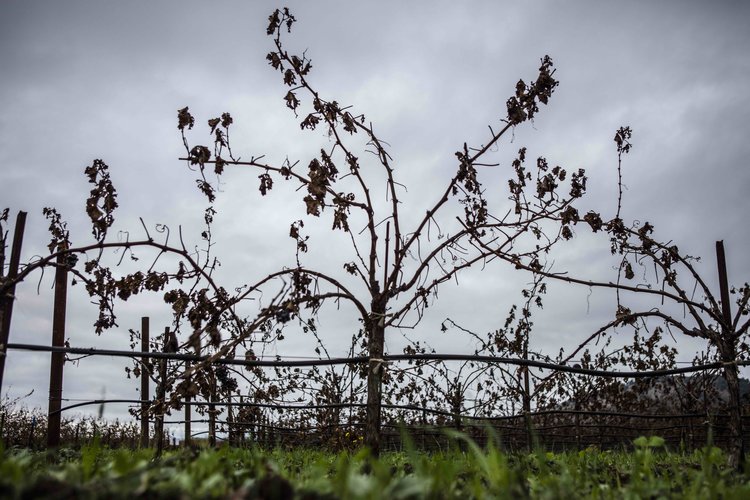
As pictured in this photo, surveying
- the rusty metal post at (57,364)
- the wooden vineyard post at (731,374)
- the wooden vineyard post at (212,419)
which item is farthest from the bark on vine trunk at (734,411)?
the rusty metal post at (57,364)

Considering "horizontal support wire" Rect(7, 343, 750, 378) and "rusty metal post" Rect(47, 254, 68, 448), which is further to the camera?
"rusty metal post" Rect(47, 254, 68, 448)

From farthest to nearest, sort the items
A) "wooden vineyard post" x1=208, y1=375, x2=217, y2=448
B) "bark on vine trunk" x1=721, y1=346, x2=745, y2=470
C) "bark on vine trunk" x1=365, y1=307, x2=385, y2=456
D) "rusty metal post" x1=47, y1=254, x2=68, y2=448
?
"rusty metal post" x1=47, y1=254, x2=68, y2=448 < "bark on vine trunk" x1=721, y1=346, x2=745, y2=470 < "wooden vineyard post" x1=208, y1=375, x2=217, y2=448 < "bark on vine trunk" x1=365, y1=307, x2=385, y2=456

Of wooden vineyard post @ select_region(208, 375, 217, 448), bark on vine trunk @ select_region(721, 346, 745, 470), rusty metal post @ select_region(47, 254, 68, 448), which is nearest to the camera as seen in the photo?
wooden vineyard post @ select_region(208, 375, 217, 448)

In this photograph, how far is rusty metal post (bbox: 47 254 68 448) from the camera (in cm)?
530

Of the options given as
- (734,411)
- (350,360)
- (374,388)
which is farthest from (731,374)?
(350,360)

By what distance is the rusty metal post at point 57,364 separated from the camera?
530 centimetres

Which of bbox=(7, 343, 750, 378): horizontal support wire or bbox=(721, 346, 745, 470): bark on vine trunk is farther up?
bbox=(7, 343, 750, 378): horizontal support wire

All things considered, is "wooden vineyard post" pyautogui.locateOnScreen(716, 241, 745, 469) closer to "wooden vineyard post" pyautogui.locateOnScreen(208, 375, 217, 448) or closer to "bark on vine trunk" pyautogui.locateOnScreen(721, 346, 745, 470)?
"bark on vine trunk" pyautogui.locateOnScreen(721, 346, 745, 470)

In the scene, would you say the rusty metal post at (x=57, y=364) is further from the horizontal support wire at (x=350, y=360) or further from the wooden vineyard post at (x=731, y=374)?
the wooden vineyard post at (x=731, y=374)

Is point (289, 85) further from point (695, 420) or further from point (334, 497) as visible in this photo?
point (695, 420)

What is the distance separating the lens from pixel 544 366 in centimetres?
315

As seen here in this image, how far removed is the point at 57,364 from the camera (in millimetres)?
5574

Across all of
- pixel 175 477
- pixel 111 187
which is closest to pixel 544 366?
pixel 175 477

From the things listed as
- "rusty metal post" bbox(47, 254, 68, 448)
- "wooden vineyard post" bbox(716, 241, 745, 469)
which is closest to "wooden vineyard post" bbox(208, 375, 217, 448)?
"rusty metal post" bbox(47, 254, 68, 448)
